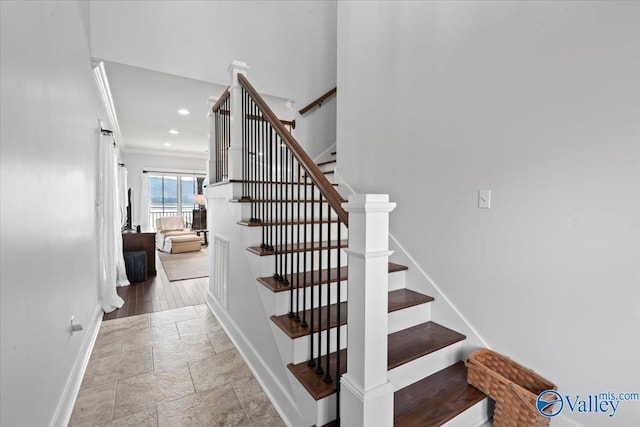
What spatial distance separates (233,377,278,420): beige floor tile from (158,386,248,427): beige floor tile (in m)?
0.04

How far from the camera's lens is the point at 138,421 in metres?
1.66

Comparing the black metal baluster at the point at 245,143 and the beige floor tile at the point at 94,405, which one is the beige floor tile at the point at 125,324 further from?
the black metal baluster at the point at 245,143

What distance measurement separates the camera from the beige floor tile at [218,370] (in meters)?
2.02

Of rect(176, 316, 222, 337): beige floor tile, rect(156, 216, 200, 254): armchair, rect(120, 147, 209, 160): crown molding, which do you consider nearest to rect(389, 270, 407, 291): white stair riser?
rect(176, 316, 222, 337): beige floor tile

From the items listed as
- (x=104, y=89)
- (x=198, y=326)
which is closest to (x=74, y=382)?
(x=198, y=326)

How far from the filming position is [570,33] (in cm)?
153

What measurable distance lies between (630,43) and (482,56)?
0.72m

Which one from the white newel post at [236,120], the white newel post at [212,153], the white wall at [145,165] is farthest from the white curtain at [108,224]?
the white wall at [145,165]

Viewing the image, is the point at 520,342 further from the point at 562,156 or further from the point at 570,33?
the point at 570,33

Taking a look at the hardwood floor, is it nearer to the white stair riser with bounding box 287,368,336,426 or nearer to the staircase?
the staircase

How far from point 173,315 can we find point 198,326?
0.46m

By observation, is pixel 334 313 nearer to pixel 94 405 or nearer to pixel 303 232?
pixel 303 232

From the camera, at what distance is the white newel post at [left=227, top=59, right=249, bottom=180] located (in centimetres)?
265

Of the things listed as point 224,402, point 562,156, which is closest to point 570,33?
point 562,156
